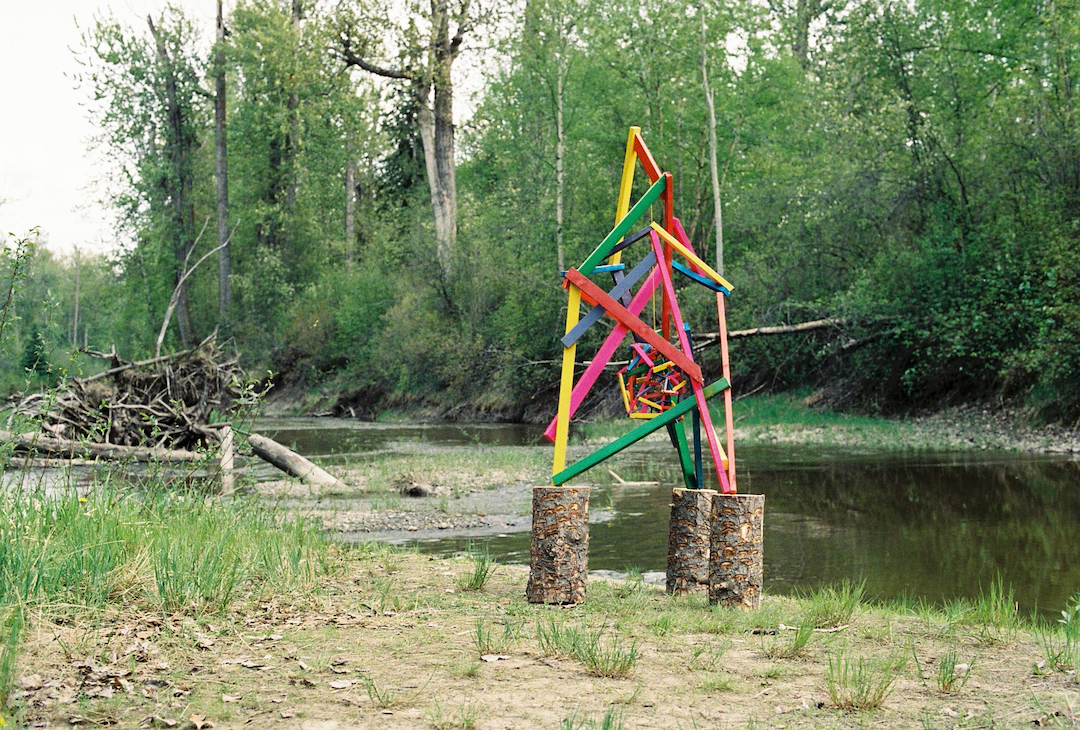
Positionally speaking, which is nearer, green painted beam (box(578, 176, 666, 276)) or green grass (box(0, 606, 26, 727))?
green grass (box(0, 606, 26, 727))

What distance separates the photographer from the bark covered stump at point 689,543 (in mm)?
6738

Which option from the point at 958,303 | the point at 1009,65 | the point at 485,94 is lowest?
the point at 958,303

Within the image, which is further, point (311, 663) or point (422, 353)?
point (422, 353)

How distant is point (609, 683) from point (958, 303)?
20754 millimetres

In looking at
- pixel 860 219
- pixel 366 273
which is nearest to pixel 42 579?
pixel 860 219

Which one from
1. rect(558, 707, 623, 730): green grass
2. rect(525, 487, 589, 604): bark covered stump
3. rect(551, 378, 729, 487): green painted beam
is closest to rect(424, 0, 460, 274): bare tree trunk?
rect(551, 378, 729, 487): green painted beam

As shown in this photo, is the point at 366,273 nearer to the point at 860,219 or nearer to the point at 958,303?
the point at 860,219

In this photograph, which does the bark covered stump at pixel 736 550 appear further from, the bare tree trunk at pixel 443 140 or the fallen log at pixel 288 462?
the bare tree trunk at pixel 443 140

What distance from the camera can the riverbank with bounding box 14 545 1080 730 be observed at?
12.4 feet

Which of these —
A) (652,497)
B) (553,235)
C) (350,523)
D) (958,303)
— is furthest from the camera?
(553,235)

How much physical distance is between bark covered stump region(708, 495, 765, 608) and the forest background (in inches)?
177

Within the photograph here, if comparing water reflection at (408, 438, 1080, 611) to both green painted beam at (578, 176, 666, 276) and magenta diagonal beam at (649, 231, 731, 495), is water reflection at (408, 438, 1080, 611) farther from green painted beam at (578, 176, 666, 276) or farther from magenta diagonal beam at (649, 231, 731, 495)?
green painted beam at (578, 176, 666, 276)

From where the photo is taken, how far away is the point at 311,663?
14.8 ft

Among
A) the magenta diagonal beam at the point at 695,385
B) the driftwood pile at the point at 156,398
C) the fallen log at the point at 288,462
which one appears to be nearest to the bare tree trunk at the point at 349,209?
the driftwood pile at the point at 156,398
